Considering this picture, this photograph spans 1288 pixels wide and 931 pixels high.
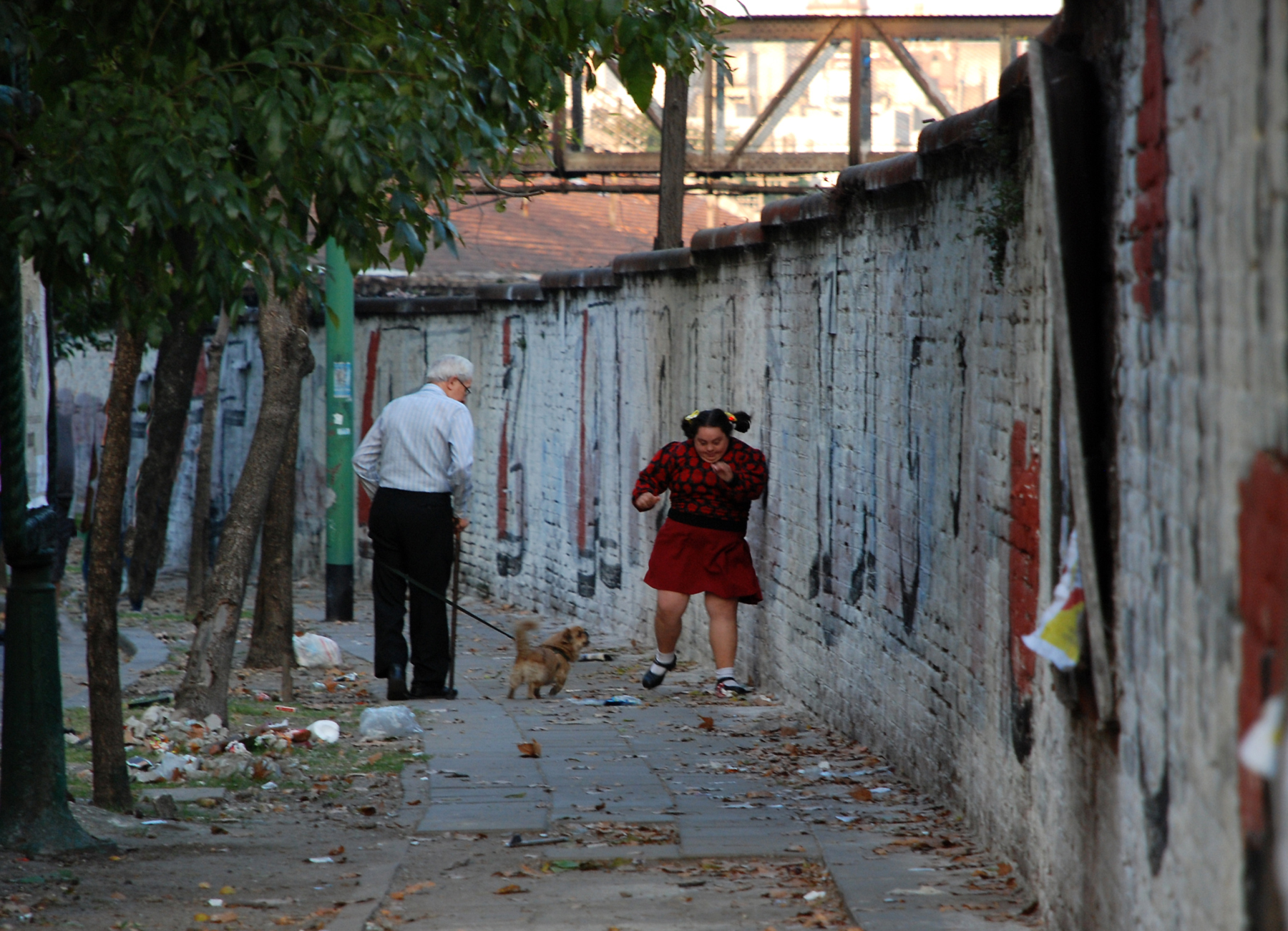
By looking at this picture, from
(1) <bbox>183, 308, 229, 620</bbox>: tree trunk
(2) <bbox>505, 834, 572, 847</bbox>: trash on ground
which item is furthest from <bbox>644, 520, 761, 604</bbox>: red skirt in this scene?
(1) <bbox>183, 308, 229, 620</bbox>: tree trunk

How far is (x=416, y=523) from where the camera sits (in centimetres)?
965

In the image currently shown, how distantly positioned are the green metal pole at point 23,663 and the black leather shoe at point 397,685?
156 inches

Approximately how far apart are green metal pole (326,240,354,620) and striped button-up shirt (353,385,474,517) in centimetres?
407

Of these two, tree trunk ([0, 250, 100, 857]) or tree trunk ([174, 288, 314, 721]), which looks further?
tree trunk ([174, 288, 314, 721])

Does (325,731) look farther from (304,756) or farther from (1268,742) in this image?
(1268,742)

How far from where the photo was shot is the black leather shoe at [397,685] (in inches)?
377

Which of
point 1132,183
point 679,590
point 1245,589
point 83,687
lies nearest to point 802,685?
point 679,590

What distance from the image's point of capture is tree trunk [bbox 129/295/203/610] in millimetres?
13984

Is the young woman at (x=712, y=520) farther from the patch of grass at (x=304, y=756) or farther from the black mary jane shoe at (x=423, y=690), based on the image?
the patch of grass at (x=304, y=756)

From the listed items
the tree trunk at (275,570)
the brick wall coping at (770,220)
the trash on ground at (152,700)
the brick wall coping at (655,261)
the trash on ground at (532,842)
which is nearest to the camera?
Result: the brick wall coping at (770,220)

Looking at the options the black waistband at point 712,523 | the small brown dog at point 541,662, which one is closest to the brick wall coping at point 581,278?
the black waistband at point 712,523

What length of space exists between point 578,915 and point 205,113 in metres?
2.89

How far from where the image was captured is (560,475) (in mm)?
14000

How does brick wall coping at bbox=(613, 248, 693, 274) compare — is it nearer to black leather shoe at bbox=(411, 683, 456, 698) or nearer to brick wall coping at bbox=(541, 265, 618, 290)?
brick wall coping at bbox=(541, 265, 618, 290)
